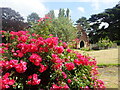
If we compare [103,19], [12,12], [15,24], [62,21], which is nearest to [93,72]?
[15,24]

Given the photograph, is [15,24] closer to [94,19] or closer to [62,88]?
[62,88]

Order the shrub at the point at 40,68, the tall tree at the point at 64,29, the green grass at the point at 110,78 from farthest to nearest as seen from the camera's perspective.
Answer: the tall tree at the point at 64,29, the green grass at the point at 110,78, the shrub at the point at 40,68

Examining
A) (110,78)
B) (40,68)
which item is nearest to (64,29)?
(110,78)

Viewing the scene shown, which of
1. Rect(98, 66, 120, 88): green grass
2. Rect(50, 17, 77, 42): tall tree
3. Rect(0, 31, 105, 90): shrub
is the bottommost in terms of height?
Rect(98, 66, 120, 88): green grass

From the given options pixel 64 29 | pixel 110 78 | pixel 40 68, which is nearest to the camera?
pixel 40 68

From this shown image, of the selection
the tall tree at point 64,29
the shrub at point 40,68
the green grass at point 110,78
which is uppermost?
the tall tree at point 64,29

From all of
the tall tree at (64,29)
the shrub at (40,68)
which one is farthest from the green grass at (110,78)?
the tall tree at (64,29)

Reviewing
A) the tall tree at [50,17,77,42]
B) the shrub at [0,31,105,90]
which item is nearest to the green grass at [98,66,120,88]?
the shrub at [0,31,105,90]

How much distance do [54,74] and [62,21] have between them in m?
16.2

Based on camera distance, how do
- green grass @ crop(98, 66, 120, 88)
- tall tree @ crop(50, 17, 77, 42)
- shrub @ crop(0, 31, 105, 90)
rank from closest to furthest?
shrub @ crop(0, 31, 105, 90), green grass @ crop(98, 66, 120, 88), tall tree @ crop(50, 17, 77, 42)

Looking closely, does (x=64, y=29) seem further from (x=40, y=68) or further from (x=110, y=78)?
(x=40, y=68)

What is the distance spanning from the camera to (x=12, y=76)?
1.92m

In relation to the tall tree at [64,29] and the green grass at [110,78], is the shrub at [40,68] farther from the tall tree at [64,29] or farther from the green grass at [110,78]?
the tall tree at [64,29]

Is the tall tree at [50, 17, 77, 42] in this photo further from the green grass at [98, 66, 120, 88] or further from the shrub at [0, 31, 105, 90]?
the shrub at [0, 31, 105, 90]
